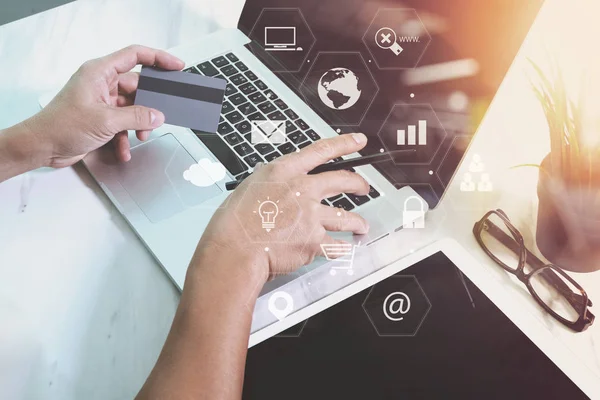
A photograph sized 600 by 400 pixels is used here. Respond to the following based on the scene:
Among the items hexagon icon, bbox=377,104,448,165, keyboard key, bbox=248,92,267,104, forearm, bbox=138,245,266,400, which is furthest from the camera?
keyboard key, bbox=248,92,267,104

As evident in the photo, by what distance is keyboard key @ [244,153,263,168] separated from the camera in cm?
64

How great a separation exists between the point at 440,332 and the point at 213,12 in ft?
1.77

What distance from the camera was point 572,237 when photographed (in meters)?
0.54

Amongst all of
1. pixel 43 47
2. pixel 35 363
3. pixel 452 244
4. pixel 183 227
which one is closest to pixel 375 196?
pixel 452 244

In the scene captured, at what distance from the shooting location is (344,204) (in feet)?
1.97

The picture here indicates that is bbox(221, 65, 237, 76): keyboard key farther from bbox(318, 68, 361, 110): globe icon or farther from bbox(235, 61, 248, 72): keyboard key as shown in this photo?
bbox(318, 68, 361, 110): globe icon

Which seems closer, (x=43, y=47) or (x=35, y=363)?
(x=35, y=363)

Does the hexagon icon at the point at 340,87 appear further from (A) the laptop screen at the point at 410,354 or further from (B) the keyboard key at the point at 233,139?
(A) the laptop screen at the point at 410,354

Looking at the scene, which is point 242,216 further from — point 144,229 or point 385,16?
point 385,16

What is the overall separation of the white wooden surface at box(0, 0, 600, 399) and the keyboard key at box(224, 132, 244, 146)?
0.15 metres

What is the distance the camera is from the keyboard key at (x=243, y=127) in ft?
2.18

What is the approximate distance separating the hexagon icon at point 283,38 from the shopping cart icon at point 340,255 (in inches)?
8.8

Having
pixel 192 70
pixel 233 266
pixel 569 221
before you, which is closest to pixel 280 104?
pixel 192 70

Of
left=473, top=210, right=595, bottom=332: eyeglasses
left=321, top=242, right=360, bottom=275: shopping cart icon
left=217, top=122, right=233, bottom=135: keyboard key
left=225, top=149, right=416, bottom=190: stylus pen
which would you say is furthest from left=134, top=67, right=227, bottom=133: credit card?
left=473, top=210, right=595, bottom=332: eyeglasses
